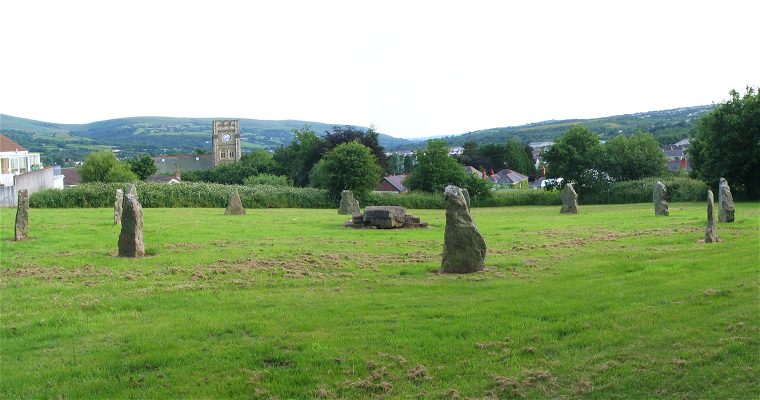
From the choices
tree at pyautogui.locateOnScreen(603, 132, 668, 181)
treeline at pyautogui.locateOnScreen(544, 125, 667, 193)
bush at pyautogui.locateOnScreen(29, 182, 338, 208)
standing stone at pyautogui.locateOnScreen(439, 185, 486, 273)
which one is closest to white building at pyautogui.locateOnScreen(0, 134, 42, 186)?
bush at pyautogui.locateOnScreen(29, 182, 338, 208)

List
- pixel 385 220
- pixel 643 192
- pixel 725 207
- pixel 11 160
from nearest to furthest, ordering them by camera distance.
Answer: pixel 725 207, pixel 385 220, pixel 643 192, pixel 11 160

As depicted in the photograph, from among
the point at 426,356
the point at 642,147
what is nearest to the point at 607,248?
the point at 426,356

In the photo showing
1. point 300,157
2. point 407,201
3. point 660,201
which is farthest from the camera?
point 300,157

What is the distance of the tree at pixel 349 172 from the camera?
184 ft

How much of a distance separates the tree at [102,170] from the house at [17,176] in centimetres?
614

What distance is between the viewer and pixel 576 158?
61312 millimetres

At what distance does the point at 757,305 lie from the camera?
1094 centimetres

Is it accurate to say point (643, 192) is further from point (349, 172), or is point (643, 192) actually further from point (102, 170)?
point (102, 170)

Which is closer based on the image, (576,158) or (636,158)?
(576,158)

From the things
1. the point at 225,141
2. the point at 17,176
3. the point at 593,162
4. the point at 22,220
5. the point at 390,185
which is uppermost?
the point at 225,141

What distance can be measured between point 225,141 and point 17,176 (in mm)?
126348

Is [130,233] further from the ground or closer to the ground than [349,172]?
closer to the ground

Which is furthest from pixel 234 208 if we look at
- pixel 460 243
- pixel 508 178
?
pixel 508 178

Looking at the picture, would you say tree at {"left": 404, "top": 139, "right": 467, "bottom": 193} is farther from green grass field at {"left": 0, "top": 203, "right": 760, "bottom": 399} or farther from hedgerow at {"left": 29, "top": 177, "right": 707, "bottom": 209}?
green grass field at {"left": 0, "top": 203, "right": 760, "bottom": 399}
